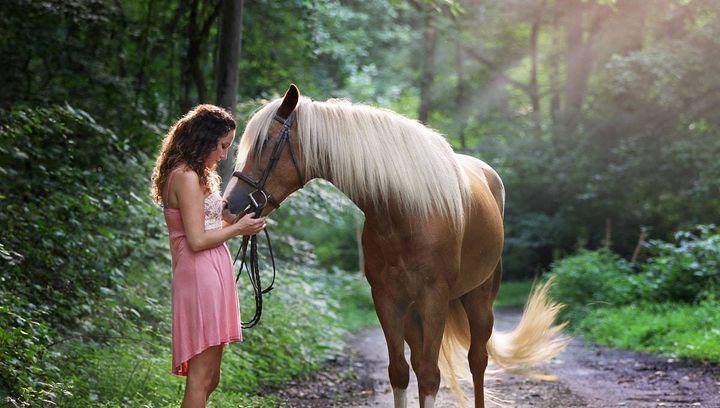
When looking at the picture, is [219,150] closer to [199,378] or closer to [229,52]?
[199,378]

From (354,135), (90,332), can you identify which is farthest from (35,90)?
(354,135)

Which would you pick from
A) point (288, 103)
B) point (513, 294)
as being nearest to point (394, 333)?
point (288, 103)

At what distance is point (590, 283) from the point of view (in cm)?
1359

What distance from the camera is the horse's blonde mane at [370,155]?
Result: 406 centimetres

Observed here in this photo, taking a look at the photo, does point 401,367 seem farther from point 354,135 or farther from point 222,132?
point 222,132

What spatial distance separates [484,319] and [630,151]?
1361cm

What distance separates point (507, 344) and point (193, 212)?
3455 millimetres

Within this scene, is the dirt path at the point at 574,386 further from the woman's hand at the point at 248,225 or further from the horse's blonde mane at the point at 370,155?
the woman's hand at the point at 248,225

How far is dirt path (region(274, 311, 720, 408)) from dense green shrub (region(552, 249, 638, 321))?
11.0 feet

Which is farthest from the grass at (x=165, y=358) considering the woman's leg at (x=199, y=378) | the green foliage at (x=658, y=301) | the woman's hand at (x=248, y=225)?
the green foliage at (x=658, y=301)

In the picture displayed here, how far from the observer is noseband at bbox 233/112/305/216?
12.6 feet

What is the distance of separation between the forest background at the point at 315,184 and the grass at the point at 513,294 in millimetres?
899

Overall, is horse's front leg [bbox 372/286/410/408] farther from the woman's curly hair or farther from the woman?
the woman's curly hair

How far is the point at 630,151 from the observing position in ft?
58.7
